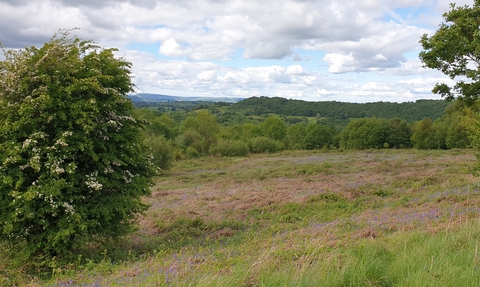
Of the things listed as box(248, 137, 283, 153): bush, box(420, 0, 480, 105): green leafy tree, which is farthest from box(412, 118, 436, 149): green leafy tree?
box(420, 0, 480, 105): green leafy tree

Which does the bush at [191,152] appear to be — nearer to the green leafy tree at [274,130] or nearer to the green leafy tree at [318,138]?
the green leafy tree at [274,130]

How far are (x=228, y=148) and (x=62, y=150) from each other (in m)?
66.8

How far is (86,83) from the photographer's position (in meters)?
10.2

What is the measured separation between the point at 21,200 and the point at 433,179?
22254mm

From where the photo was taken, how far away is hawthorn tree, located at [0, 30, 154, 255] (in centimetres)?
965

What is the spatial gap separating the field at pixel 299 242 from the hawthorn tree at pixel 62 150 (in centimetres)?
111

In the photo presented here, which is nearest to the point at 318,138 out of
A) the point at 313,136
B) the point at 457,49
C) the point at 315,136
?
the point at 315,136

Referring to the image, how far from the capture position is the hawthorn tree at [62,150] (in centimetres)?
965

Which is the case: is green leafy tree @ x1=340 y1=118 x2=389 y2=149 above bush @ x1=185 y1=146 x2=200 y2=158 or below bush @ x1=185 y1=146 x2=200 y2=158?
above

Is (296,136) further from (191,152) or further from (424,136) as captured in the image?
(191,152)

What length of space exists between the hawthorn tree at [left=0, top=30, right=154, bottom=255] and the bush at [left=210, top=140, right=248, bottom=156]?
6508cm

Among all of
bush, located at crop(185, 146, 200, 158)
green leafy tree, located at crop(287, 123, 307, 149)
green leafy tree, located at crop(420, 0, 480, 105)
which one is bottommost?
bush, located at crop(185, 146, 200, 158)

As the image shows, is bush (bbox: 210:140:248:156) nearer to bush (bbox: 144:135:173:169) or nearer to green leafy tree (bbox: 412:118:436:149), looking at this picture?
bush (bbox: 144:135:173:169)

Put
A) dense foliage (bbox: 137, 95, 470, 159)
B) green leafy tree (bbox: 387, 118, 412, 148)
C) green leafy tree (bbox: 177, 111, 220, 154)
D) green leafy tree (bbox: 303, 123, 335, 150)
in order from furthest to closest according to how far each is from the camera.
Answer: green leafy tree (bbox: 303, 123, 335, 150) < green leafy tree (bbox: 387, 118, 412, 148) < green leafy tree (bbox: 177, 111, 220, 154) < dense foliage (bbox: 137, 95, 470, 159)
